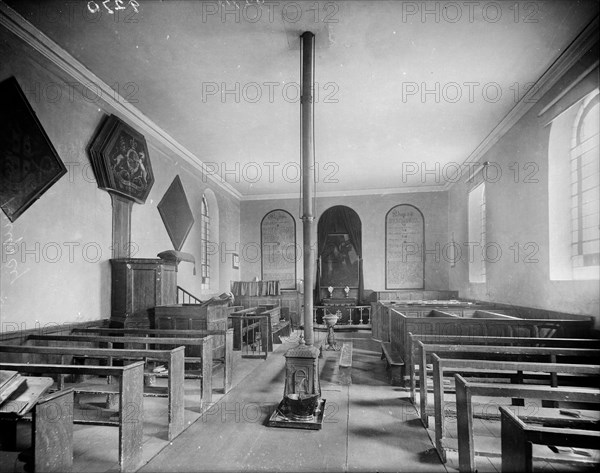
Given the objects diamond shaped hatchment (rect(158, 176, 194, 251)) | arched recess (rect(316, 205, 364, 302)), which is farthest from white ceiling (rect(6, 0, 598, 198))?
arched recess (rect(316, 205, 364, 302))

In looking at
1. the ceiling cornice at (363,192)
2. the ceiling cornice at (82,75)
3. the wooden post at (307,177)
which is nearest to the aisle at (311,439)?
the wooden post at (307,177)

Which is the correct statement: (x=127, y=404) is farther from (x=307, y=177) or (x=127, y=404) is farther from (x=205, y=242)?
(x=205, y=242)

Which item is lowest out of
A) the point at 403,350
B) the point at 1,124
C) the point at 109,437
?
the point at 109,437

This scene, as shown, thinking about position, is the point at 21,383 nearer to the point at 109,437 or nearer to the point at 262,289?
the point at 109,437

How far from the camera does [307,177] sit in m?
3.98

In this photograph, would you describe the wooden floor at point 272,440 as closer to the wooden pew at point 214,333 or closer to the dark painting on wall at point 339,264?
the wooden pew at point 214,333

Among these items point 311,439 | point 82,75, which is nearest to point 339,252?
point 82,75

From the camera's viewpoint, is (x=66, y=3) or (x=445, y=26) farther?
(x=445, y=26)

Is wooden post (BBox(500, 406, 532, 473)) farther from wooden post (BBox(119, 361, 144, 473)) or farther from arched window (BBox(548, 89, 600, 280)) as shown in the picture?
arched window (BBox(548, 89, 600, 280))

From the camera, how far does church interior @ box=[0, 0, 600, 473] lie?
2677 millimetres

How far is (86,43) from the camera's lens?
4176 millimetres

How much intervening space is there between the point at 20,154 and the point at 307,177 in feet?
9.58

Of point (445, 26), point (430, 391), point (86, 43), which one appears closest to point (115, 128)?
point (86, 43)

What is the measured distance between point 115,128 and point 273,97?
226cm
